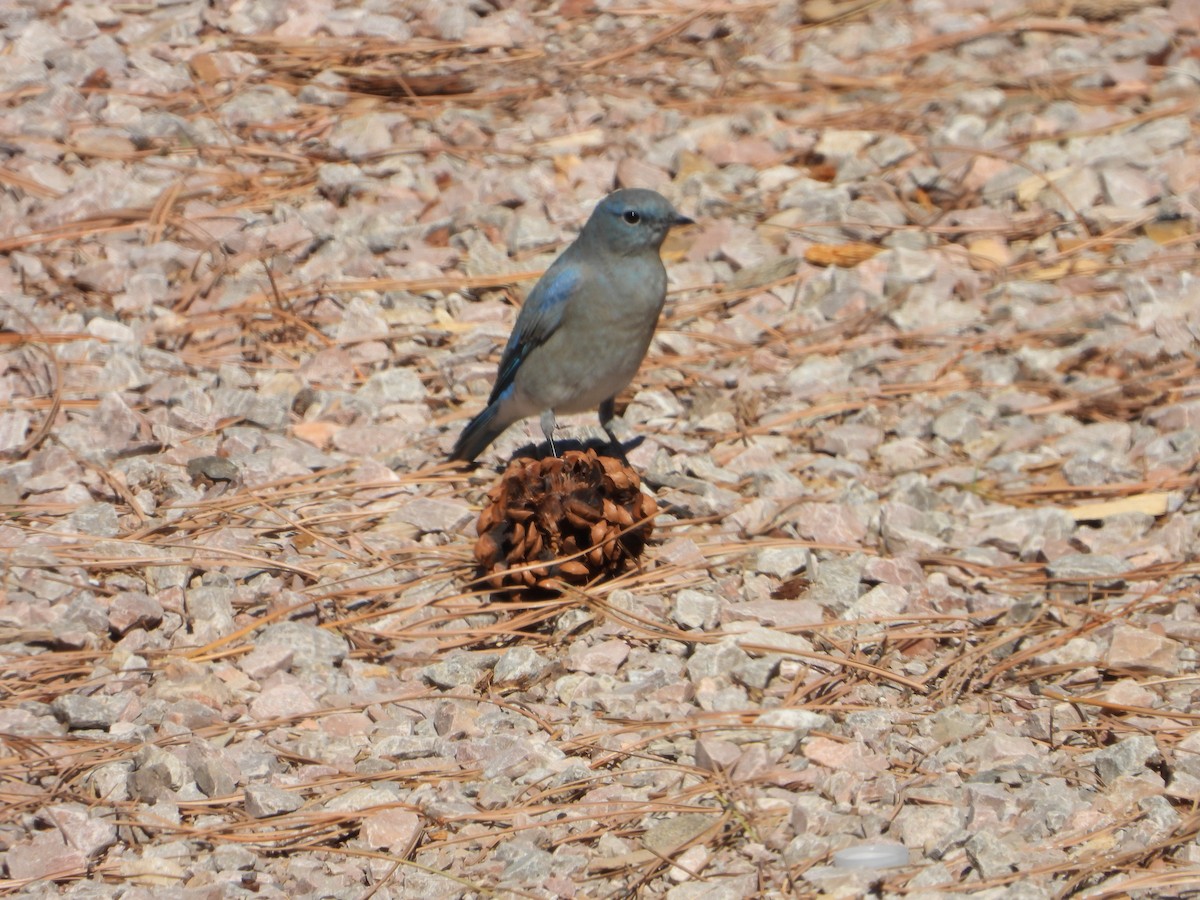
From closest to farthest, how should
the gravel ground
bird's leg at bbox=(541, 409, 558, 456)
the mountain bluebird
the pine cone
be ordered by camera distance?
the gravel ground
the pine cone
the mountain bluebird
bird's leg at bbox=(541, 409, 558, 456)

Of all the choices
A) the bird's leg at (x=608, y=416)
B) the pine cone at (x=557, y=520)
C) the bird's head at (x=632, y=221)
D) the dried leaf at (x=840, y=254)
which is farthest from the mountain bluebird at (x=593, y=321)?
the dried leaf at (x=840, y=254)

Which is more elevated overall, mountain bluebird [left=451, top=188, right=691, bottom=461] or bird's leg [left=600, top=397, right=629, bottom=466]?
mountain bluebird [left=451, top=188, right=691, bottom=461]

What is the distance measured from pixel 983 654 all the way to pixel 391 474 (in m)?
1.93

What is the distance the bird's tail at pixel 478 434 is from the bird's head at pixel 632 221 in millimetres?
641

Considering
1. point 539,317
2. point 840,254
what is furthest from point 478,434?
point 840,254

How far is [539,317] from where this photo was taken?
5035 mm

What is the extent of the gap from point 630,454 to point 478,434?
1.64ft

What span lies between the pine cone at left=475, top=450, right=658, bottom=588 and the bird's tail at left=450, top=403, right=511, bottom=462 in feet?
2.29

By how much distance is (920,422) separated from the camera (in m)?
5.24

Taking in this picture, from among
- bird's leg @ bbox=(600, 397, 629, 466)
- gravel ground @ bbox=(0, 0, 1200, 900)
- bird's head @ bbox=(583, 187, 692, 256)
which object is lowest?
bird's leg @ bbox=(600, 397, 629, 466)

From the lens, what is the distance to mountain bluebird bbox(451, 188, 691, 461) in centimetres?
494

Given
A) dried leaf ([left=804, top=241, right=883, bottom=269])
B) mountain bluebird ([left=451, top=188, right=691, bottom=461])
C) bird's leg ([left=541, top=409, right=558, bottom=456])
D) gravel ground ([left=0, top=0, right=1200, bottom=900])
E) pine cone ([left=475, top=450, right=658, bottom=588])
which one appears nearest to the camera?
gravel ground ([left=0, top=0, right=1200, bottom=900])

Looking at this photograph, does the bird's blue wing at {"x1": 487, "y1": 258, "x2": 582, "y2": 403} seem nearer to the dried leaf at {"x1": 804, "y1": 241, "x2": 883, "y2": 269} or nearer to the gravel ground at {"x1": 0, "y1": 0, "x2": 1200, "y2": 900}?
the gravel ground at {"x1": 0, "y1": 0, "x2": 1200, "y2": 900}

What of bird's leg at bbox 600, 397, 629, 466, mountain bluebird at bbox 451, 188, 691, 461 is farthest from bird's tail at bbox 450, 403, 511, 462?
bird's leg at bbox 600, 397, 629, 466
